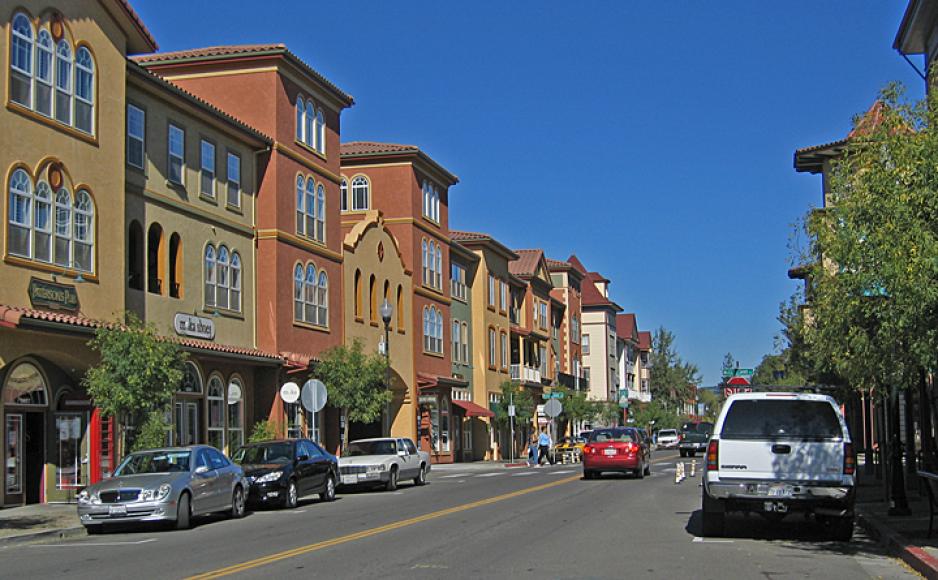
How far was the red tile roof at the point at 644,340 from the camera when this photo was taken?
13331cm

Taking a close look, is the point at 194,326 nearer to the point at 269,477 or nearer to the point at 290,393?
the point at 290,393

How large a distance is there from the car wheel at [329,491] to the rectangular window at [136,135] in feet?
32.6

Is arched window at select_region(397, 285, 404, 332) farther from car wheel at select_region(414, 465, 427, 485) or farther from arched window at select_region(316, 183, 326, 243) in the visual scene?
car wheel at select_region(414, 465, 427, 485)

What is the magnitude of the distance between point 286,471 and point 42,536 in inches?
255

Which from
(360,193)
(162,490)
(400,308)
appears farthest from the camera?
(360,193)

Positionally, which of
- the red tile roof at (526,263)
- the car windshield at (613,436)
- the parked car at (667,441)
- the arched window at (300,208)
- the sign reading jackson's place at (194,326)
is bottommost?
the parked car at (667,441)

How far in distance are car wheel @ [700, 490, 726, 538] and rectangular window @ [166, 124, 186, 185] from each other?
20310mm

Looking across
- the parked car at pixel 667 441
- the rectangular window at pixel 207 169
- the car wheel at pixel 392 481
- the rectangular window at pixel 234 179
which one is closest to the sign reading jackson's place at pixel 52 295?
the rectangular window at pixel 207 169

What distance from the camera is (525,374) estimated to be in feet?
233

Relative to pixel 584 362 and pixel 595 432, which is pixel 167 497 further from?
pixel 584 362

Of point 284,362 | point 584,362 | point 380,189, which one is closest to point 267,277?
point 284,362

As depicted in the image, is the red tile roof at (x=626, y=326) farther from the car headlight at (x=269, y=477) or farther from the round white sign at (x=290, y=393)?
the car headlight at (x=269, y=477)

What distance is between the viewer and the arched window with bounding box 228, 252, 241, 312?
118ft

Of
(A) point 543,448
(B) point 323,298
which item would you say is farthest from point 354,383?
(A) point 543,448
